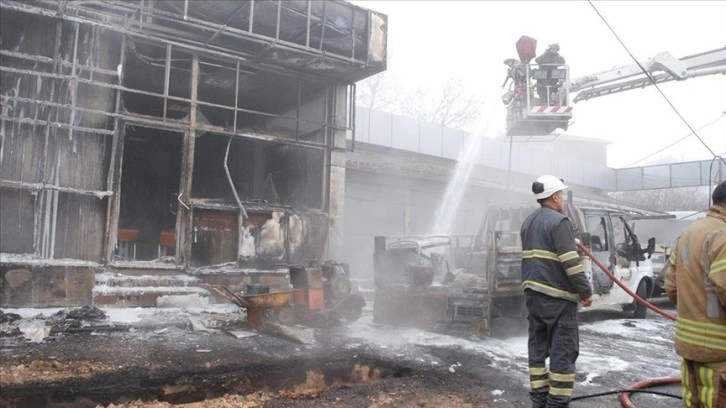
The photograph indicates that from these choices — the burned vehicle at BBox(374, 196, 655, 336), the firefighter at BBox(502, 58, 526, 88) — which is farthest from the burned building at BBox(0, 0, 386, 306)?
the firefighter at BBox(502, 58, 526, 88)

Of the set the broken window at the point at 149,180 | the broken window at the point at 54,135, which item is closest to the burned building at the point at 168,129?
the broken window at the point at 54,135

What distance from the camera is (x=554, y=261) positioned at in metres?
4.33

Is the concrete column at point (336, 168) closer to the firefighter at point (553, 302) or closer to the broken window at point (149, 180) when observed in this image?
the broken window at point (149, 180)

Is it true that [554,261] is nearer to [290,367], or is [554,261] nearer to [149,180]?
[290,367]

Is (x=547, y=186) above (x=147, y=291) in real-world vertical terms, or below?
above

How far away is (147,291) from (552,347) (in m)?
7.46

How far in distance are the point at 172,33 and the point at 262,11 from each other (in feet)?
6.07

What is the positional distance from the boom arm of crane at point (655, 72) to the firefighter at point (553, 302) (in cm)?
985

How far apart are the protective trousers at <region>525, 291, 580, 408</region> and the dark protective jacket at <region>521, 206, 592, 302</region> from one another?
0.29ft

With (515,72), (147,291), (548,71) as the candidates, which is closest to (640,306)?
(548,71)

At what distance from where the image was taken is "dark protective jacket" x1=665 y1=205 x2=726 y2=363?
279 cm

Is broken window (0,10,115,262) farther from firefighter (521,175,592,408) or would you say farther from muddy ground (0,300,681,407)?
firefighter (521,175,592,408)

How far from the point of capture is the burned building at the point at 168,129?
346 inches

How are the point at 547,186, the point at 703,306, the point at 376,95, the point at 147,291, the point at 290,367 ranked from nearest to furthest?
the point at 703,306 → the point at 547,186 → the point at 290,367 → the point at 147,291 → the point at 376,95
